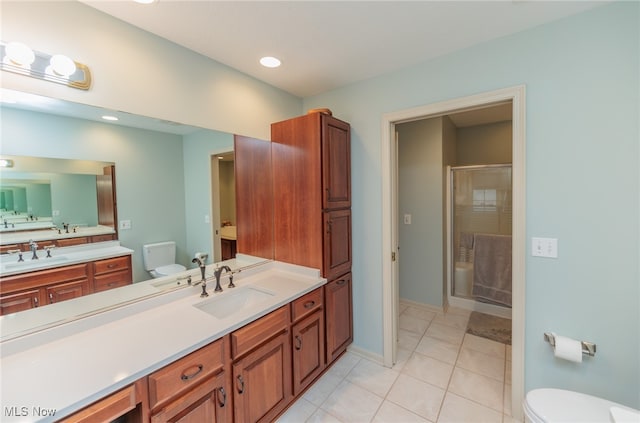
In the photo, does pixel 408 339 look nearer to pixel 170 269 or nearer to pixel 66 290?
pixel 170 269

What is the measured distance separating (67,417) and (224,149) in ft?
5.58

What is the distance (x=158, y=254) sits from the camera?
173 cm

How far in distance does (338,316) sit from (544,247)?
157 cm

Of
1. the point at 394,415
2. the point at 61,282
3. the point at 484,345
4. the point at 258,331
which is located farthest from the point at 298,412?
the point at 484,345

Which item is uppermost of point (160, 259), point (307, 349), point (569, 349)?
point (160, 259)

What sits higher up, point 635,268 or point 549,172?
point 549,172

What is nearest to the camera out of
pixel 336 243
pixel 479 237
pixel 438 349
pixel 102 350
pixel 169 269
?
pixel 102 350

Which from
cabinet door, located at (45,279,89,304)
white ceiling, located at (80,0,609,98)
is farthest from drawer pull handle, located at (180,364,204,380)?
white ceiling, located at (80,0,609,98)

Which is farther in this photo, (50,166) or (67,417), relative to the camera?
(50,166)

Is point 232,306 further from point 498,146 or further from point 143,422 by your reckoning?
point 498,146

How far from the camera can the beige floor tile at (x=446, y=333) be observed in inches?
106

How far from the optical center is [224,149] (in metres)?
2.09

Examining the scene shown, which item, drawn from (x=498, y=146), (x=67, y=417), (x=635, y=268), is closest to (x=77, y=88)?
(x=67, y=417)

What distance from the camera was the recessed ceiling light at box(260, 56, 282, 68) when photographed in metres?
1.94
